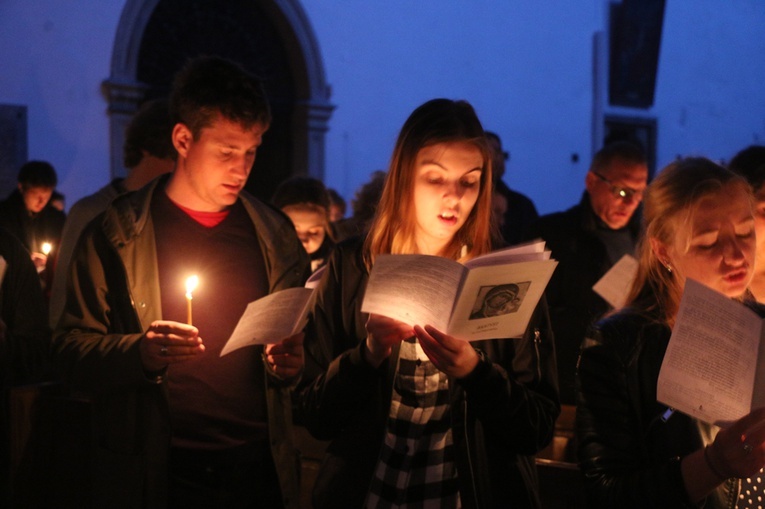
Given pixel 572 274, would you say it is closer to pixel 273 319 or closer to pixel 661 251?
pixel 661 251

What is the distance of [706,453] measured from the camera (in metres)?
1.73

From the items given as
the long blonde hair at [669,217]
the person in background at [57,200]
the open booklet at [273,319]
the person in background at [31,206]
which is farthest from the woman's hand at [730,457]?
the person in background at [57,200]

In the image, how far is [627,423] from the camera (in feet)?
6.16

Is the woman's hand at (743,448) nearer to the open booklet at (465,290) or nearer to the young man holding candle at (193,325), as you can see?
the open booklet at (465,290)

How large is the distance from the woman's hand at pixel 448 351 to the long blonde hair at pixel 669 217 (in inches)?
17.6

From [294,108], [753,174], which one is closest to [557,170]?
[294,108]

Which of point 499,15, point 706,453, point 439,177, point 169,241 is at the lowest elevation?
point 706,453

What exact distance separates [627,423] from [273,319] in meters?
0.88

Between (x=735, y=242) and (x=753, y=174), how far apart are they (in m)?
1.01

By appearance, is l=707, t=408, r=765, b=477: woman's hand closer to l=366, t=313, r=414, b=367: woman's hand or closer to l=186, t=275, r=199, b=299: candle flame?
l=366, t=313, r=414, b=367: woman's hand

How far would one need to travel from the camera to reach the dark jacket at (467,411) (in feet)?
6.31

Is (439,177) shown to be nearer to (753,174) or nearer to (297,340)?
(297,340)

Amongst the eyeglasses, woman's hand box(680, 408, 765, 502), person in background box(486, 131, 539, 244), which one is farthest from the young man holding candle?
person in background box(486, 131, 539, 244)

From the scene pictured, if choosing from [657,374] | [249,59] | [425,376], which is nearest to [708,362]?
[657,374]
